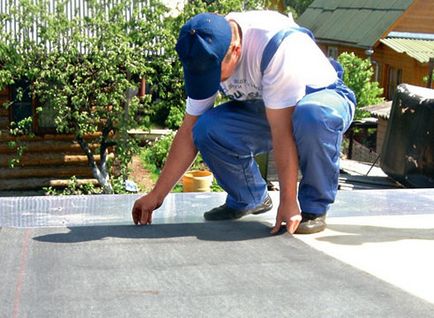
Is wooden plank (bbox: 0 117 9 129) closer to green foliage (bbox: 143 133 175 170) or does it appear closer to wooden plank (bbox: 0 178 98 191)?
wooden plank (bbox: 0 178 98 191)

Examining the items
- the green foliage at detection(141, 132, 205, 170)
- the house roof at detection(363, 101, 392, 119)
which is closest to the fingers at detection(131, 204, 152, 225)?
the green foliage at detection(141, 132, 205, 170)

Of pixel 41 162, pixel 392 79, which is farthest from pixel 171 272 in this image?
pixel 392 79

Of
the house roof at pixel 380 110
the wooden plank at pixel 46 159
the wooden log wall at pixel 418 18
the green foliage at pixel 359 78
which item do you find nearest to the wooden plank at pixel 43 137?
Answer: the wooden plank at pixel 46 159

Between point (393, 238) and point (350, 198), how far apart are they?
0.92 meters

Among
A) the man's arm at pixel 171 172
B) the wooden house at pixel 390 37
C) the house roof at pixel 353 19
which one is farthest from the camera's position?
the house roof at pixel 353 19

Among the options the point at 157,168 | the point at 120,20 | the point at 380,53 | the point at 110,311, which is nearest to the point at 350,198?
the point at 110,311

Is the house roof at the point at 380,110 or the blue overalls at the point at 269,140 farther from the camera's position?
the house roof at the point at 380,110

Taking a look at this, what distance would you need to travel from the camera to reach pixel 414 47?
25547 mm

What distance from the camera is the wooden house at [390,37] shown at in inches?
993

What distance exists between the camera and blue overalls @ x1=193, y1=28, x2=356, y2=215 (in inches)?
117

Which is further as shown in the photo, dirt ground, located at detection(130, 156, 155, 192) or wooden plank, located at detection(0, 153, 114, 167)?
dirt ground, located at detection(130, 156, 155, 192)

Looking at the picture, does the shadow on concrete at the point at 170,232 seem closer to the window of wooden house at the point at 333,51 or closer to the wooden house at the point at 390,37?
the wooden house at the point at 390,37

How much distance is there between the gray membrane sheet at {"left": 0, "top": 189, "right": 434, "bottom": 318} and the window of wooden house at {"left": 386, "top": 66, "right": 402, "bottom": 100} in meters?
23.7

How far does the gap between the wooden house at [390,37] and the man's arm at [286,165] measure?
70.7ft
